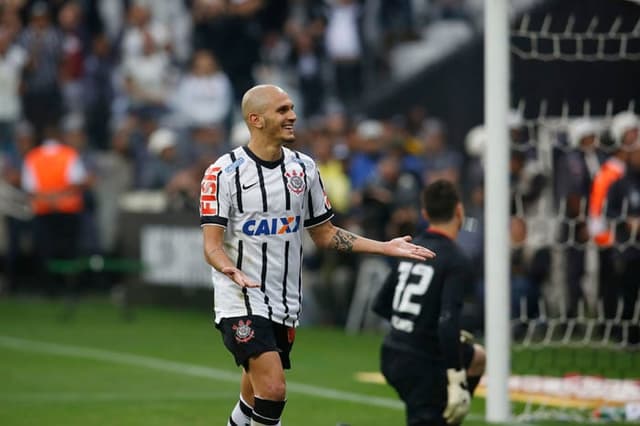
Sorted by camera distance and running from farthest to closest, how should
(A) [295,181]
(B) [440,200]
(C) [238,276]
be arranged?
(B) [440,200] < (A) [295,181] < (C) [238,276]

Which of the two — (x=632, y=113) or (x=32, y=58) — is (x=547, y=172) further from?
(x=32, y=58)

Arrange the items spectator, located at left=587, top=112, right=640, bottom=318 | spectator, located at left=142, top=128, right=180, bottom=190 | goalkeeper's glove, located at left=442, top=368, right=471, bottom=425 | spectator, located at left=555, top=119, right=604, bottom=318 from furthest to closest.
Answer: spectator, located at left=142, top=128, right=180, bottom=190, spectator, located at left=555, top=119, right=604, bottom=318, spectator, located at left=587, top=112, right=640, bottom=318, goalkeeper's glove, located at left=442, top=368, right=471, bottom=425

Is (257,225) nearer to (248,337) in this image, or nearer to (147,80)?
(248,337)

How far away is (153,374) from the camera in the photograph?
12.6m

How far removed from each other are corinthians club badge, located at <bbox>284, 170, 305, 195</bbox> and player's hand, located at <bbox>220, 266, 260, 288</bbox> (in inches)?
22.8

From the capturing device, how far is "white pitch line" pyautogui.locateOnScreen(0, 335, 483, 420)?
1098 cm

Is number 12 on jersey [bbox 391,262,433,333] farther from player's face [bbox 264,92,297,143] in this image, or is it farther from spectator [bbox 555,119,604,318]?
spectator [bbox 555,119,604,318]

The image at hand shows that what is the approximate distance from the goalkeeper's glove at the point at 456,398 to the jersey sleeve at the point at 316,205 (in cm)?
117

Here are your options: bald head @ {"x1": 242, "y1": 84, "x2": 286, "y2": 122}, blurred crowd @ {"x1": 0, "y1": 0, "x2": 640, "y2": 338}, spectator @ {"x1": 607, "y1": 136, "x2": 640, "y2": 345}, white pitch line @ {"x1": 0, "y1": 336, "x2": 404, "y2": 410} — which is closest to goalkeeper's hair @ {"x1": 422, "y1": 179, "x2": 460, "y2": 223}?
bald head @ {"x1": 242, "y1": 84, "x2": 286, "y2": 122}

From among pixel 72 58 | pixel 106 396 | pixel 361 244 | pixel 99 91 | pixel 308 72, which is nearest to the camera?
pixel 361 244

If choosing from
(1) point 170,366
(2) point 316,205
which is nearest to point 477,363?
(2) point 316,205

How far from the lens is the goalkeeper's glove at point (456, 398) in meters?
7.76

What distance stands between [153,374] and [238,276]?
6052 mm

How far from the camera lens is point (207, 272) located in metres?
17.6
